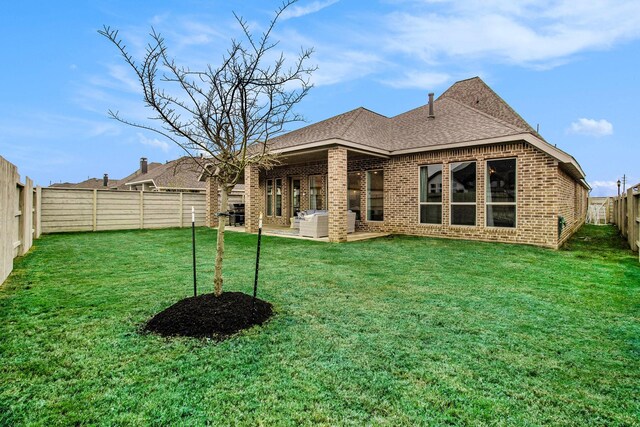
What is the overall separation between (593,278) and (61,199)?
15.7 metres

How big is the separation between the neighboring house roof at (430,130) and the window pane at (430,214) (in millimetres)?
1896

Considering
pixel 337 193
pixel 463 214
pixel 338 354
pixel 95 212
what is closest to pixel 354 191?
pixel 337 193

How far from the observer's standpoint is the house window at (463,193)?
9508mm

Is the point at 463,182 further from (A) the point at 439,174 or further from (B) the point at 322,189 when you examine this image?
Answer: (B) the point at 322,189

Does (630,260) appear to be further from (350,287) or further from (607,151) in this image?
(607,151)

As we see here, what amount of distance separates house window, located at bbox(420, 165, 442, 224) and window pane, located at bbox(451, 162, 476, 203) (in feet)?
1.40

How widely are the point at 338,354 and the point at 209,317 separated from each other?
4.41ft

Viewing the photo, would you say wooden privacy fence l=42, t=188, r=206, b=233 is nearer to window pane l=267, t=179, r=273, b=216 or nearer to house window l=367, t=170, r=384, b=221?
window pane l=267, t=179, r=273, b=216

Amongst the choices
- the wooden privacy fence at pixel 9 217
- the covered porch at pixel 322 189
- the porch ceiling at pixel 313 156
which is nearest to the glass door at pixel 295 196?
the covered porch at pixel 322 189

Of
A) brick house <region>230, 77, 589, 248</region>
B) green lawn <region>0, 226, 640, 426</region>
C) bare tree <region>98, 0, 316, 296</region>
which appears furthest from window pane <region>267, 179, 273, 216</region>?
bare tree <region>98, 0, 316, 296</region>

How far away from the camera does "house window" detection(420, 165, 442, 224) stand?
10.2 m

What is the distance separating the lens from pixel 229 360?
242 centimetres

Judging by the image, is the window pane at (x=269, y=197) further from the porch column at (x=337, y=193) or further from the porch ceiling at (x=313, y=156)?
the porch column at (x=337, y=193)

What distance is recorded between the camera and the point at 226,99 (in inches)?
130
